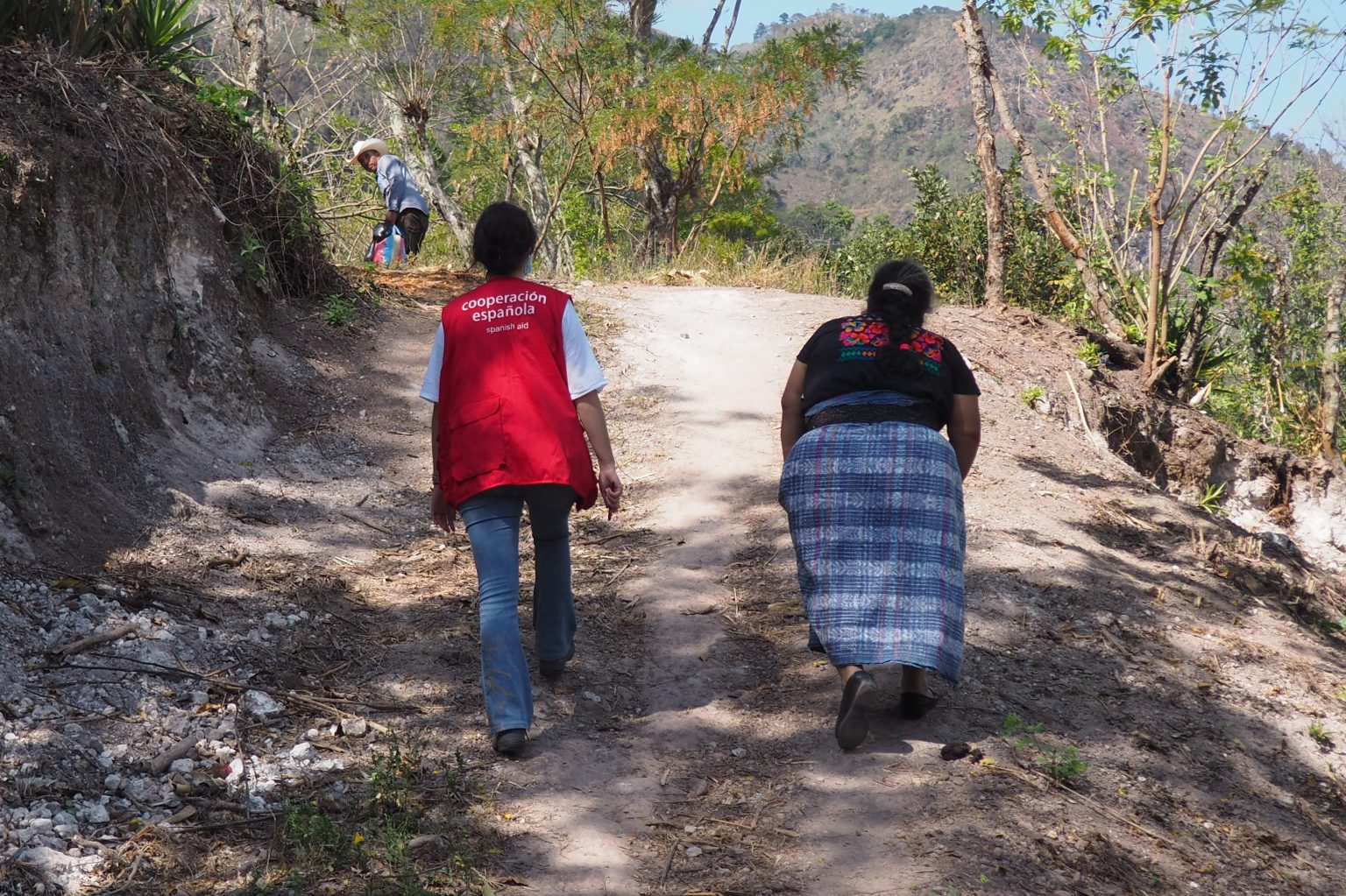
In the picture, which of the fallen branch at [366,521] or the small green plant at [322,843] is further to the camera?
the fallen branch at [366,521]

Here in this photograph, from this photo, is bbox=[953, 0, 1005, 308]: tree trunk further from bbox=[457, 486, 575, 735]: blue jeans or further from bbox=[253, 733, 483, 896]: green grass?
bbox=[253, 733, 483, 896]: green grass

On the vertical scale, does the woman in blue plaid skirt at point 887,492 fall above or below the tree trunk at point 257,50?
below

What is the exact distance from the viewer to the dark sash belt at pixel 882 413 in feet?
12.7

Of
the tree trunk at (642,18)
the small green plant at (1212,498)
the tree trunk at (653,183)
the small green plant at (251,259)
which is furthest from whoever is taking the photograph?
the tree trunk at (642,18)

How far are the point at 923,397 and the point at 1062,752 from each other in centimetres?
128

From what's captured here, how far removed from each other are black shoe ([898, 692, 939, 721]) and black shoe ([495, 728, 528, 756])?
1.31 m

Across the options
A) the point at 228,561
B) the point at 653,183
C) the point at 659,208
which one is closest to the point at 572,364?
the point at 228,561

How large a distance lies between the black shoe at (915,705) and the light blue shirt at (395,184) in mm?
6952

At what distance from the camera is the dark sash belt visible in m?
3.87

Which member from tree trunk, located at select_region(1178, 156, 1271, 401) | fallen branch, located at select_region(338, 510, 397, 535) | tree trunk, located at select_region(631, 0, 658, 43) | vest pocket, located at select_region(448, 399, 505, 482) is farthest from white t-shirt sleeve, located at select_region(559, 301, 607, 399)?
tree trunk, located at select_region(631, 0, 658, 43)

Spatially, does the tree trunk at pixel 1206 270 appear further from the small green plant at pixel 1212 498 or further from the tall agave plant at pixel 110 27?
the tall agave plant at pixel 110 27

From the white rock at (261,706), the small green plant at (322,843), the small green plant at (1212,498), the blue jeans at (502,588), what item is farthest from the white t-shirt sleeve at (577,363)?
the small green plant at (1212,498)

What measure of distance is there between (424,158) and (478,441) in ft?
48.4

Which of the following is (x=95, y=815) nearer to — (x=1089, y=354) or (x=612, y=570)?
(x=612, y=570)
